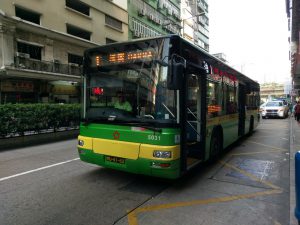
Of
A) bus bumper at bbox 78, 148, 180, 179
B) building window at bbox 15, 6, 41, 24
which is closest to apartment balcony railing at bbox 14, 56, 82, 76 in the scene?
building window at bbox 15, 6, 41, 24

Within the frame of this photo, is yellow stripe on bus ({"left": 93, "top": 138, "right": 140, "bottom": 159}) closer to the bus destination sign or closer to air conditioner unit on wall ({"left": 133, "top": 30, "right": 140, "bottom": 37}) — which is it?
the bus destination sign

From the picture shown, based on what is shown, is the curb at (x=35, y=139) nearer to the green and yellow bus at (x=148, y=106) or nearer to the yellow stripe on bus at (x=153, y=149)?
the green and yellow bus at (x=148, y=106)

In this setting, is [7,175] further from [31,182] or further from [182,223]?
[182,223]

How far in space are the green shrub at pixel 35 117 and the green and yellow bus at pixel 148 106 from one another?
6381 millimetres

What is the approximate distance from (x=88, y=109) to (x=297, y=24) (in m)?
20.9

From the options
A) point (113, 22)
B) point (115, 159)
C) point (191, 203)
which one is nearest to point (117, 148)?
point (115, 159)

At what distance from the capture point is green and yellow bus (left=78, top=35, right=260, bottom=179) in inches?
200

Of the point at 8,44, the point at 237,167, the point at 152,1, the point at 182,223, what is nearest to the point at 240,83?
the point at 237,167

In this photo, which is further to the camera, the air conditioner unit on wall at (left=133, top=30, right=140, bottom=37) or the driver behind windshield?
the air conditioner unit on wall at (left=133, top=30, right=140, bottom=37)

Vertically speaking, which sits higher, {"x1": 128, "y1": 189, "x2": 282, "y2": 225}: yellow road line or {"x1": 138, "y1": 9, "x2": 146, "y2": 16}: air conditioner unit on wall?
{"x1": 138, "y1": 9, "x2": 146, "y2": 16}: air conditioner unit on wall

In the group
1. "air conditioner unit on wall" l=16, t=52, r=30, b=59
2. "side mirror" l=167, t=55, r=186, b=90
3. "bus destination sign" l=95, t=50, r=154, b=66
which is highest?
"air conditioner unit on wall" l=16, t=52, r=30, b=59

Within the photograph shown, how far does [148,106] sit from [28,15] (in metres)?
21.8

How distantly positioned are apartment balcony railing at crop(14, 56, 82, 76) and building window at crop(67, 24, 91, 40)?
3.99 m

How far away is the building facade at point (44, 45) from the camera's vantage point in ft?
67.2
